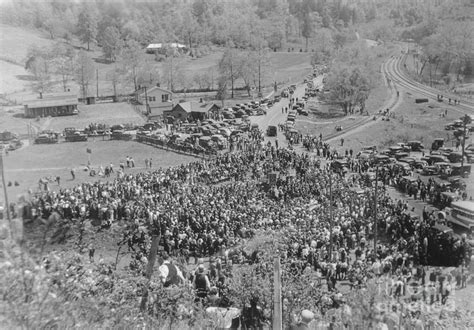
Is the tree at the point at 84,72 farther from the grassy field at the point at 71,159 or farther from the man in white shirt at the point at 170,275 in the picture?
the man in white shirt at the point at 170,275

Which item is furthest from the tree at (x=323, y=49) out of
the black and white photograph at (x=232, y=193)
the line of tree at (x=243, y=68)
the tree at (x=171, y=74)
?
the tree at (x=171, y=74)

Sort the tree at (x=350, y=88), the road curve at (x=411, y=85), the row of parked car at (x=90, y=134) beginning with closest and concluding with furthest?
1. the row of parked car at (x=90, y=134)
2. the tree at (x=350, y=88)
3. the road curve at (x=411, y=85)

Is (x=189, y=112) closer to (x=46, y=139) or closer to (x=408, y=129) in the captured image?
(x=46, y=139)

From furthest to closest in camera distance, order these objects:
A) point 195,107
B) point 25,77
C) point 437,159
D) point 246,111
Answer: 1. point 25,77
2. point 246,111
3. point 195,107
4. point 437,159

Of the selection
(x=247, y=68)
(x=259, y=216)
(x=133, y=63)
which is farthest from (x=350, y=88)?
(x=259, y=216)

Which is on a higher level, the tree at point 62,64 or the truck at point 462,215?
the tree at point 62,64

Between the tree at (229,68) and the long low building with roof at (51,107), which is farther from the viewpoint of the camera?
the tree at (229,68)
